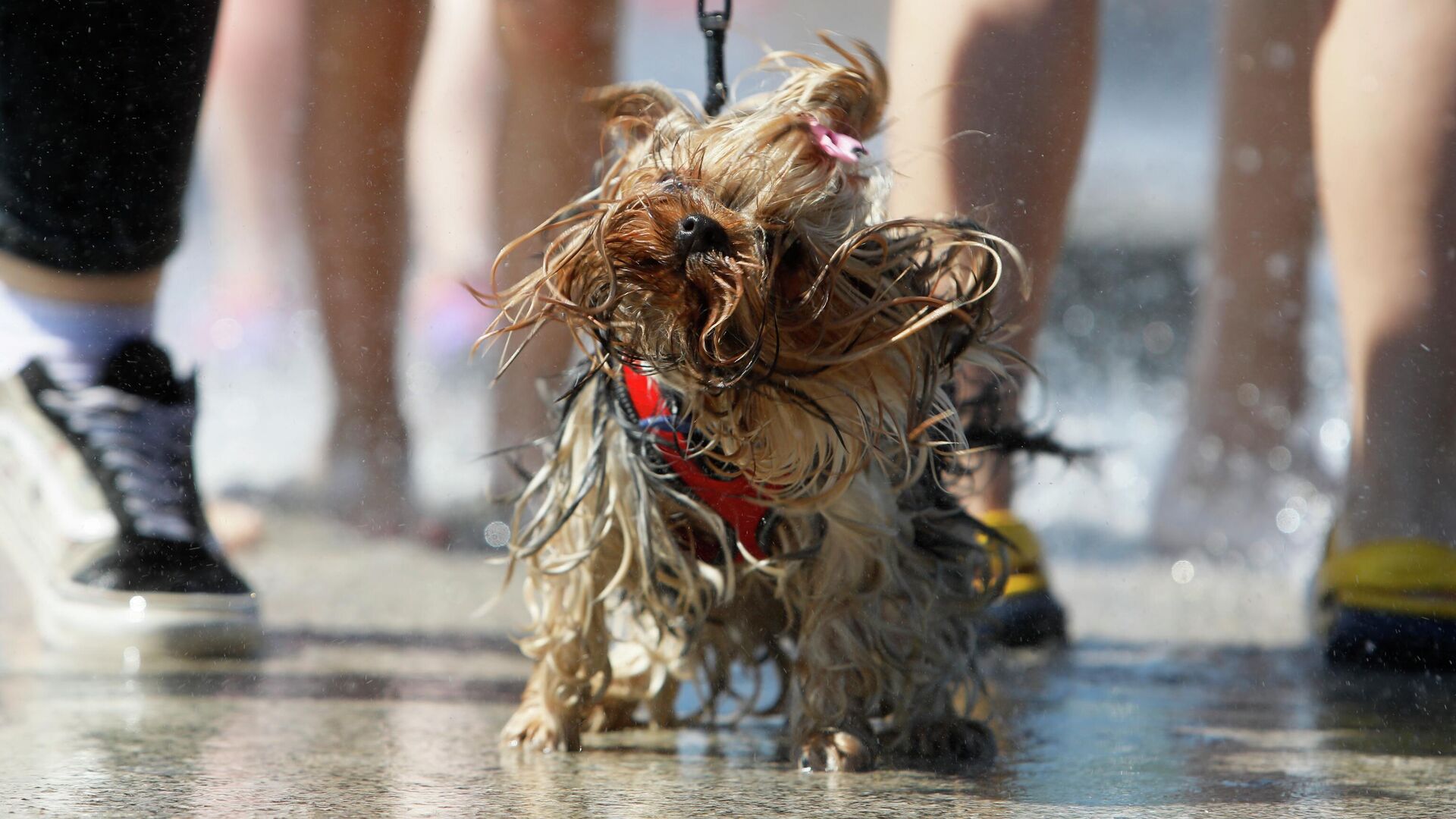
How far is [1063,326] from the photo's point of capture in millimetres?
4383

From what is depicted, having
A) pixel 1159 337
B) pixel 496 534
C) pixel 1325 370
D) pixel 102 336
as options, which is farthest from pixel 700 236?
pixel 1159 337

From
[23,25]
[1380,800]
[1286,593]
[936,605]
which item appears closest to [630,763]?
[936,605]

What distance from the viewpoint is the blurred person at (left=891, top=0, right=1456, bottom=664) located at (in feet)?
7.79

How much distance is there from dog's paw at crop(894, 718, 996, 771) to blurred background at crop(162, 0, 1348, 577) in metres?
0.74

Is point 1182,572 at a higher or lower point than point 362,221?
lower

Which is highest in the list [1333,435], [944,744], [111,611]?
[1333,435]

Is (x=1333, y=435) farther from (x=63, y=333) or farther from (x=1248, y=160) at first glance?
(x=63, y=333)

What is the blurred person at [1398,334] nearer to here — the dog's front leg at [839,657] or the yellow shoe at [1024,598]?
the yellow shoe at [1024,598]

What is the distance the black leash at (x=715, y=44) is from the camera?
197 cm

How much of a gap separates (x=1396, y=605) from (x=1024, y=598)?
0.64 metres

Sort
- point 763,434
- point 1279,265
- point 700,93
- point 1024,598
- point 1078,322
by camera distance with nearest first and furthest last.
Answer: point 763,434 < point 1024,598 < point 700,93 < point 1279,265 < point 1078,322

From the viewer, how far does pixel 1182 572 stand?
3594mm

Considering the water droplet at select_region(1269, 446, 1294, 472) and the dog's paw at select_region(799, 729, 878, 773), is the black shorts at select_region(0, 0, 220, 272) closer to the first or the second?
the dog's paw at select_region(799, 729, 878, 773)

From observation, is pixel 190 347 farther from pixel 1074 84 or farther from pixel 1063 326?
pixel 1063 326
